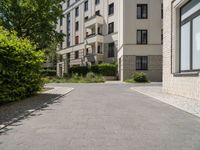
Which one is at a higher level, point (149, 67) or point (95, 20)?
point (95, 20)

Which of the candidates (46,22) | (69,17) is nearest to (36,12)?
(46,22)

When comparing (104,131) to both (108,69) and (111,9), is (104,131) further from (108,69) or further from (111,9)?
(111,9)

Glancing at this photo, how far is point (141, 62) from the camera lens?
38656 mm

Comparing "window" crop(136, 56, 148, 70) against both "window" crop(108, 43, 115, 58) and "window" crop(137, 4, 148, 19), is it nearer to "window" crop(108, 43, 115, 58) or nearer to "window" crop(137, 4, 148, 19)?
"window" crop(137, 4, 148, 19)

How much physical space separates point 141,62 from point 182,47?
22595 millimetres

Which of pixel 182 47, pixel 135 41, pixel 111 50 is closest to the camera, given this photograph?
pixel 182 47

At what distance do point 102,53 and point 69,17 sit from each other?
19439 mm

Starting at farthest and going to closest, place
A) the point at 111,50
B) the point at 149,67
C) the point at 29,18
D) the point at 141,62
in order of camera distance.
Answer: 1. the point at 111,50
2. the point at 141,62
3. the point at 149,67
4. the point at 29,18

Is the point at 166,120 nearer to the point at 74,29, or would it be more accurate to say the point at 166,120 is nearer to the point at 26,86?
the point at 26,86

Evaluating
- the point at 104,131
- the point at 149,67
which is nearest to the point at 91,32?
the point at 149,67

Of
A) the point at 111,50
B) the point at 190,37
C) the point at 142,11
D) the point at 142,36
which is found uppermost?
the point at 142,11

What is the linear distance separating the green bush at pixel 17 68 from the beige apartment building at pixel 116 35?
20490 mm

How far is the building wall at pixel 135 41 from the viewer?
38.1 m

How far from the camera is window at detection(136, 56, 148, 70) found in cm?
3853
